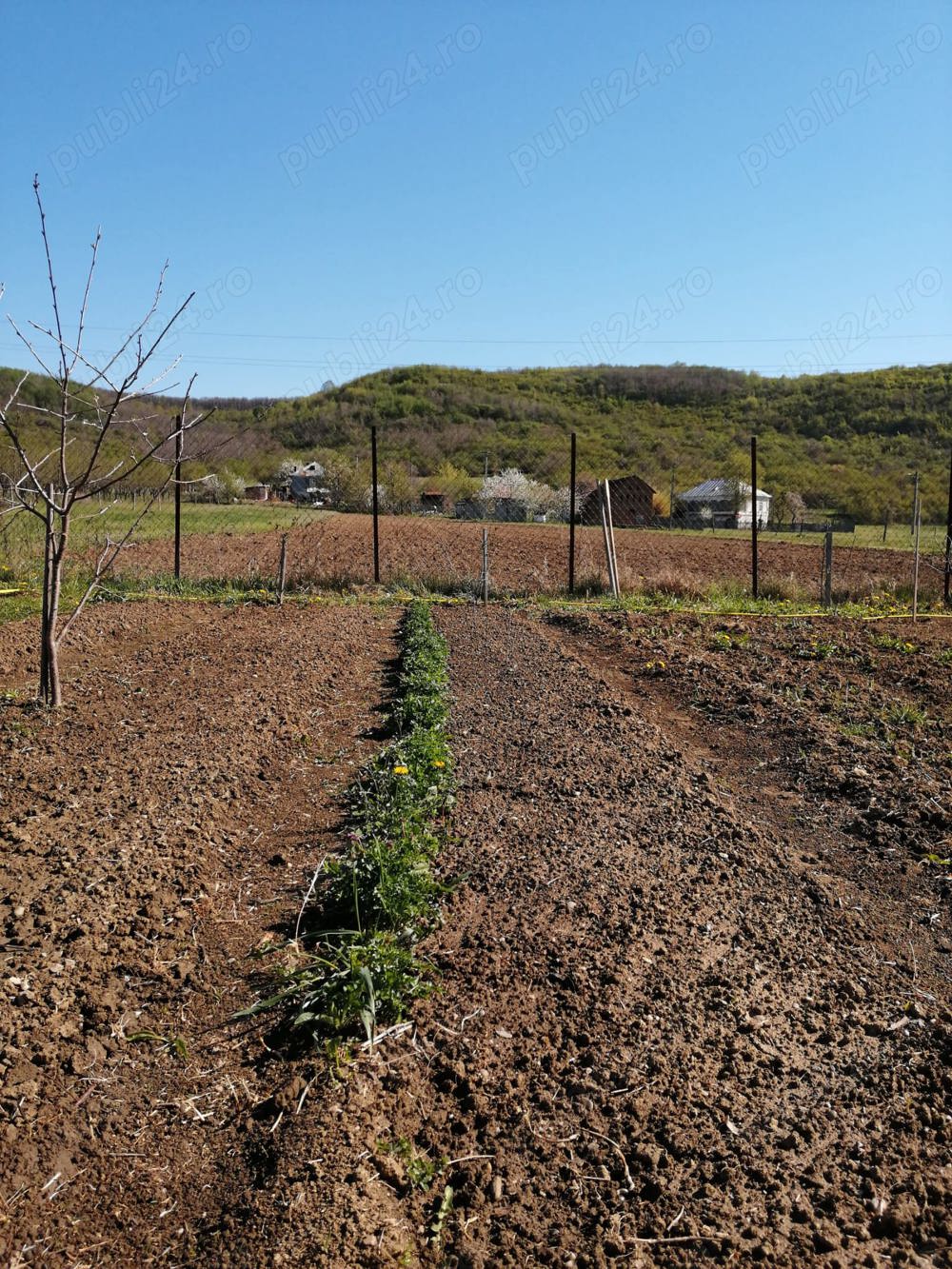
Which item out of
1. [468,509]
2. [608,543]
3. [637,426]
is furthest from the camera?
[637,426]

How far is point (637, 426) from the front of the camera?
56.8 m

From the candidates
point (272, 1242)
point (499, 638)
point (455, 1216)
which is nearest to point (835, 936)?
point (455, 1216)

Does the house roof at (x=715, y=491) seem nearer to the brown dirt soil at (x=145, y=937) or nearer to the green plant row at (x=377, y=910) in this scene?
the brown dirt soil at (x=145, y=937)

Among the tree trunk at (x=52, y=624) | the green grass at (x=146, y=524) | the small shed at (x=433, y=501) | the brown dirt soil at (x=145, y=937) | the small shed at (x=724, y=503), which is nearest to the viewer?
the brown dirt soil at (x=145, y=937)

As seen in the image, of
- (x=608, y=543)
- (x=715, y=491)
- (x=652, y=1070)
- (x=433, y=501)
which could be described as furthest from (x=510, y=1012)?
(x=715, y=491)

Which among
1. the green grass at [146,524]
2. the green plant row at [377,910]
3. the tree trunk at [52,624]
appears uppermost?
the green grass at [146,524]

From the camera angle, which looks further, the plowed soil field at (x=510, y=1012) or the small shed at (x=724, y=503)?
the small shed at (x=724, y=503)

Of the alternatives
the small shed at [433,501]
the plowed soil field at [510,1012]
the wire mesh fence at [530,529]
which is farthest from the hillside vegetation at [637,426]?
the plowed soil field at [510,1012]

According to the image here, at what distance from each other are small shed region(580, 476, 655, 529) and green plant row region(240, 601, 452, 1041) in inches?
568

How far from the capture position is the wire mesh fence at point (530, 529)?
13.9m

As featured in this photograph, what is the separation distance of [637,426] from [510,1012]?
56615 mm

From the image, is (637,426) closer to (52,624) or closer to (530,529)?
(530,529)

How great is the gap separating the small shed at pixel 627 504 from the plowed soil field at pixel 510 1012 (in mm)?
13368

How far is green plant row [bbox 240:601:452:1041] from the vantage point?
9.43ft
